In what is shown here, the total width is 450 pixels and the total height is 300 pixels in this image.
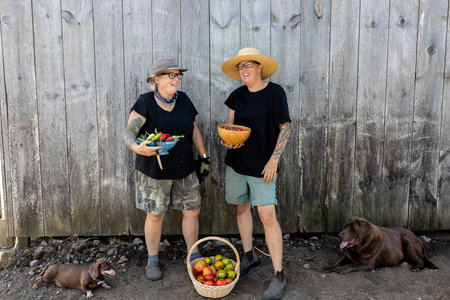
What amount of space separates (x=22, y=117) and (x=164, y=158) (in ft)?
5.11

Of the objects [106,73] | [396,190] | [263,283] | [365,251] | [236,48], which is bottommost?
[263,283]

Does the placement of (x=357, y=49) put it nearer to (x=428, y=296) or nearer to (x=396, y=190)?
(x=396, y=190)

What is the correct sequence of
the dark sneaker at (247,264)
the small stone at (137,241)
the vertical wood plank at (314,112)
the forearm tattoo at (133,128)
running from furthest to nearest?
the small stone at (137,241), the vertical wood plank at (314,112), the dark sneaker at (247,264), the forearm tattoo at (133,128)

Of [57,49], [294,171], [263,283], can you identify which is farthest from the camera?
[294,171]

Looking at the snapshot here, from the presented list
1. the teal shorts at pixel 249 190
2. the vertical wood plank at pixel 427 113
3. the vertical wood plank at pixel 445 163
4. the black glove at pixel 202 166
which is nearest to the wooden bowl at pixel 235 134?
the teal shorts at pixel 249 190

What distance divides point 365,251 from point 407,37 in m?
2.05

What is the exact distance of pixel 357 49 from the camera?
3.90 m

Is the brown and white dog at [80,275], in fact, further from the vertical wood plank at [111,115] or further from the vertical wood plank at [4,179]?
the vertical wood plank at [4,179]

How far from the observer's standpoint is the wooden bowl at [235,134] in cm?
309

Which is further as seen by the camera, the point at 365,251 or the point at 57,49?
the point at 57,49

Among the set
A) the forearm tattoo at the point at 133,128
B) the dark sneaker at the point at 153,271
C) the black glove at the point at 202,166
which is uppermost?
the forearm tattoo at the point at 133,128

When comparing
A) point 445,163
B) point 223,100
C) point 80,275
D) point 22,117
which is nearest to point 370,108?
point 445,163

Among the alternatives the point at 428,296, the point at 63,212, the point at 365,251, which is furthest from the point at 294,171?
the point at 63,212

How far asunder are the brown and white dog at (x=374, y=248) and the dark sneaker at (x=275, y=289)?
597 mm
